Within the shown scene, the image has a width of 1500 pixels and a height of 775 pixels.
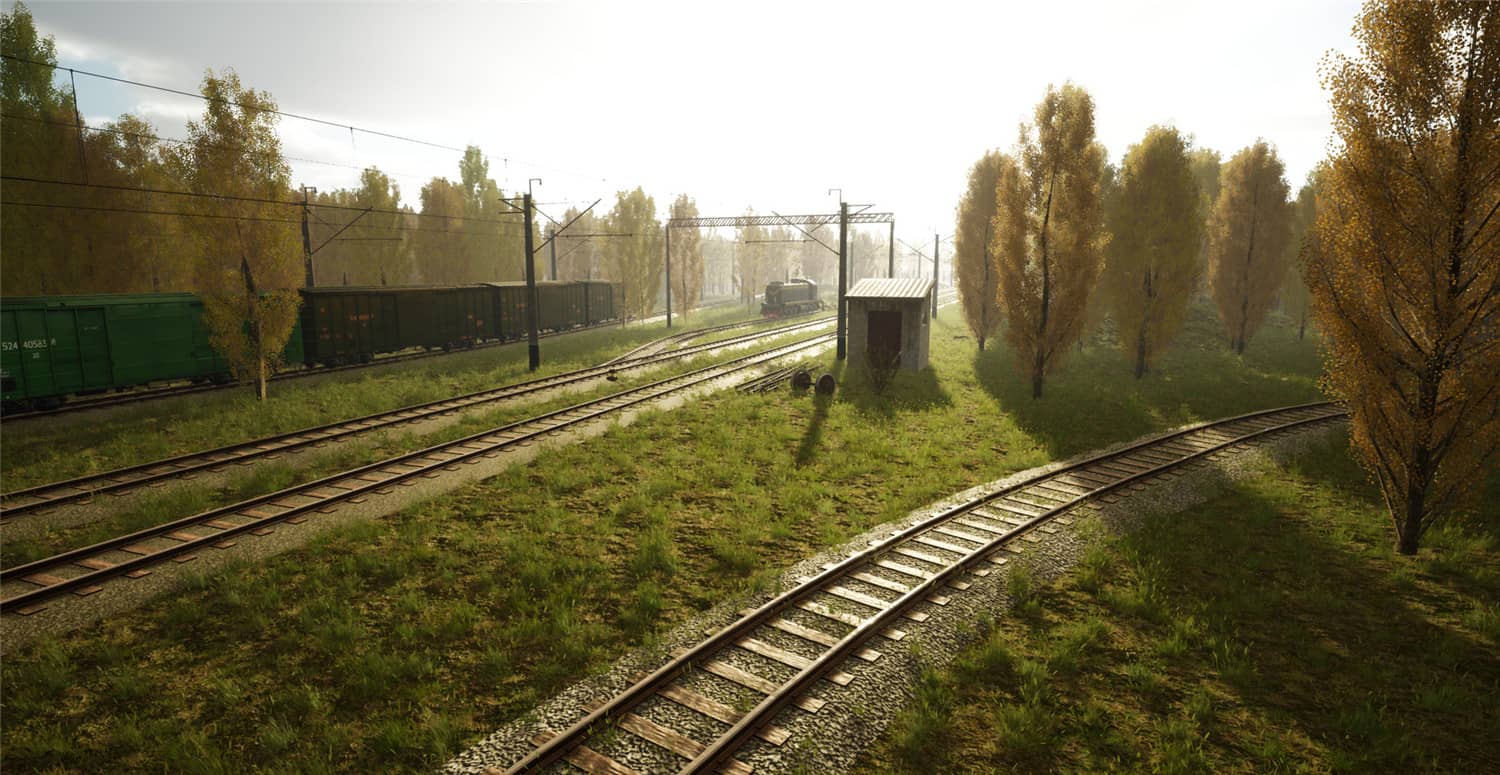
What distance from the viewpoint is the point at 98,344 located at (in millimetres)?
19219

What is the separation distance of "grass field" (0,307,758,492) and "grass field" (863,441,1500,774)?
18.0 metres

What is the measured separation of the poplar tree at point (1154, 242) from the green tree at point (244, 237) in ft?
98.9

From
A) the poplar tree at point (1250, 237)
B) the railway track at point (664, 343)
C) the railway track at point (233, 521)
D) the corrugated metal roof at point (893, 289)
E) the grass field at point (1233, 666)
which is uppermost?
the poplar tree at point (1250, 237)

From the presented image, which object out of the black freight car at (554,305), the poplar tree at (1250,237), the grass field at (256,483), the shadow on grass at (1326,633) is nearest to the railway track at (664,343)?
the black freight car at (554,305)

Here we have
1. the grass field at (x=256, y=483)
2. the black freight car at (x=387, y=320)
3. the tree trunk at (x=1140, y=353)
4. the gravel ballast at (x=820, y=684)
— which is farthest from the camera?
the tree trunk at (x=1140, y=353)

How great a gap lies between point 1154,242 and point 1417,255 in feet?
59.1

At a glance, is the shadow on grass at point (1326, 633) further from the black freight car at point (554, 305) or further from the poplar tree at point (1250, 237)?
the black freight car at point (554, 305)

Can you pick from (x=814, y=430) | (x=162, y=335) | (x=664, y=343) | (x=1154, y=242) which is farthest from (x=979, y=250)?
(x=162, y=335)

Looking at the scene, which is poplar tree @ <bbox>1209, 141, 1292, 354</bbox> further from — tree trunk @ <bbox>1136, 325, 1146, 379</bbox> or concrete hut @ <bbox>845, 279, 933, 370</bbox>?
concrete hut @ <bbox>845, 279, 933, 370</bbox>

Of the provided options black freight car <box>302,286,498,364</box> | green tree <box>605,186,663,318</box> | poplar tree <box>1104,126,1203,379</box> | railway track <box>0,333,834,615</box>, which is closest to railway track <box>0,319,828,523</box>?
railway track <box>0,333,834,615</box>

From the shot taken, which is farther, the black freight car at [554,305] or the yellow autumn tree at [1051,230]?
the black freight car at [554,305]

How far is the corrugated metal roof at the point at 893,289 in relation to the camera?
1017 inches

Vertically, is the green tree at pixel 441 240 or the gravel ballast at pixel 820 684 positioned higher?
the green tree at pixel 441 240

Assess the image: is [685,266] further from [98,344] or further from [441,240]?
[98,344]
